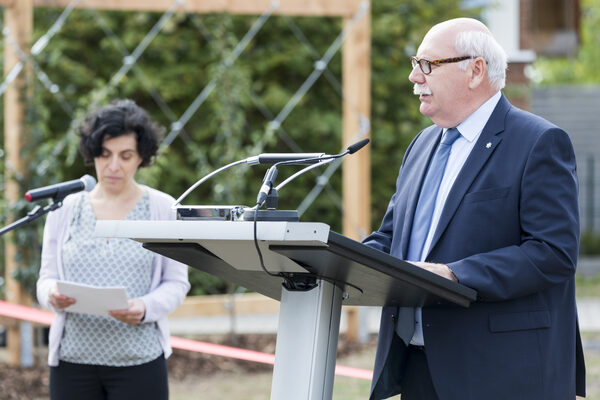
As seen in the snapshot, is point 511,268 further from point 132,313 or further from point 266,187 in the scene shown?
point 132,313

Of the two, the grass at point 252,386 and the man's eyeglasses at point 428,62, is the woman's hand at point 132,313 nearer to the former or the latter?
the man's eyeglasses at point 428,62

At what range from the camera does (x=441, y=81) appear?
272cm

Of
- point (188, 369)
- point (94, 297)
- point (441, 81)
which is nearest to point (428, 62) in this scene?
point (441, 81)

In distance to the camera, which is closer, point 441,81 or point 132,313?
point 441,81

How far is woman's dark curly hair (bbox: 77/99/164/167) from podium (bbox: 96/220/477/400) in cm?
128

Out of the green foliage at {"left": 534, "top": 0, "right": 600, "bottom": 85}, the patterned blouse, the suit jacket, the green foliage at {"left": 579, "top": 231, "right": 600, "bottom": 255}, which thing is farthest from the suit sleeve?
the green foliage at {"left": 534, "top": 0, "right": 600, "bottom": 85}

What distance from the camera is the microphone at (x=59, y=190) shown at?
137 inches

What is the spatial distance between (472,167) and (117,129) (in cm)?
165

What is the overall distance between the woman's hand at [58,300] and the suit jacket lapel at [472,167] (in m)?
1.51

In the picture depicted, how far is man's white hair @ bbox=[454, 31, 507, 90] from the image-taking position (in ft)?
8.87

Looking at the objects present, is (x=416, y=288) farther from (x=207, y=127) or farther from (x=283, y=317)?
(x=207, y=127)

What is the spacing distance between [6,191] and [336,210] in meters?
3.45

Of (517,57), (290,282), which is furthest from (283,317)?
(517,57)

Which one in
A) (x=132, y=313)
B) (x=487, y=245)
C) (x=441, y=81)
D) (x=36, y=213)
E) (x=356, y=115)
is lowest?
(x=132, y=313)
